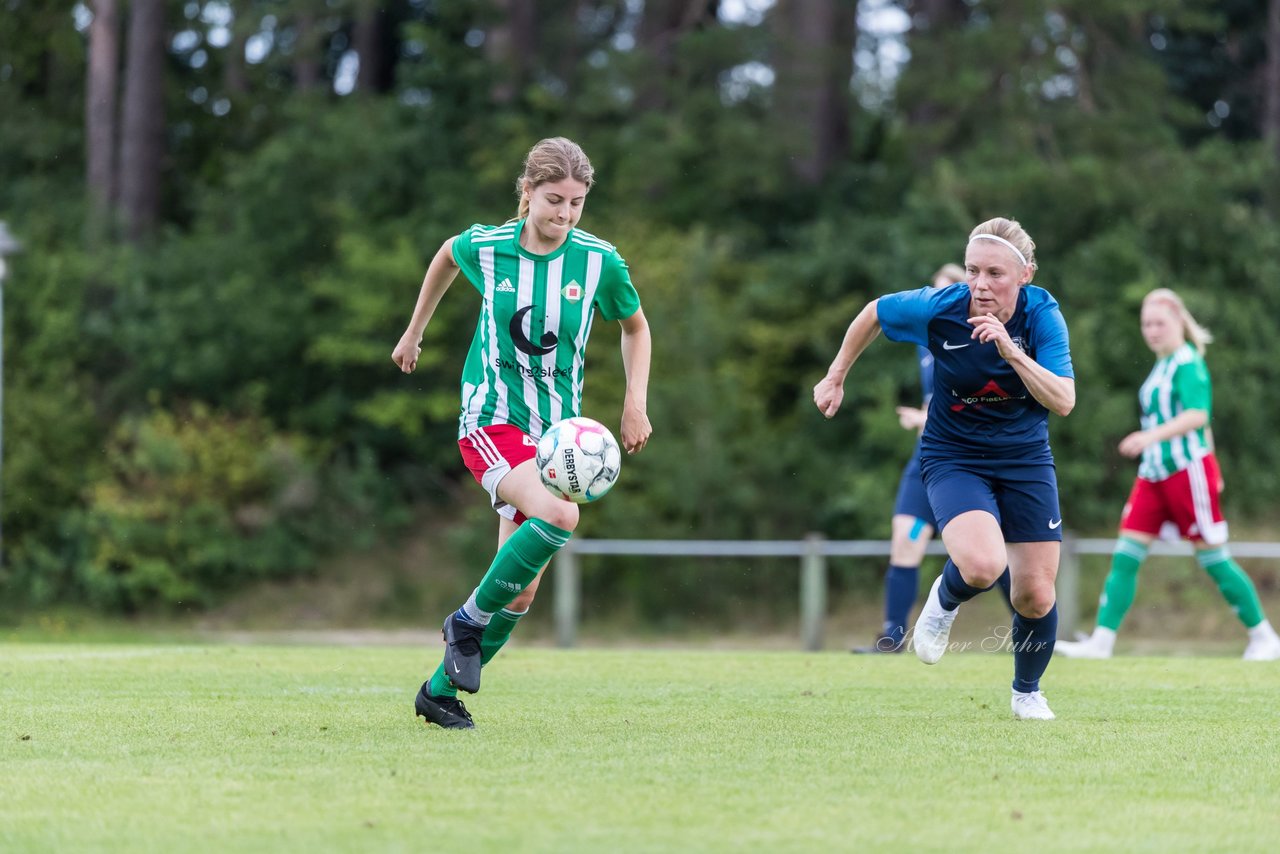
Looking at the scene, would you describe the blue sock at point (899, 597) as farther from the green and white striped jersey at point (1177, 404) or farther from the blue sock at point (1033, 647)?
the blue sock at point (1033, 647)

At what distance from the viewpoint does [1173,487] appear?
10.1 m

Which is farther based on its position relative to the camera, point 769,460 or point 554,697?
point 769,460

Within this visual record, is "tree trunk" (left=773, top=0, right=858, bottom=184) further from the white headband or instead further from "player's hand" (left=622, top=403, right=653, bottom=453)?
"player's hand" (left=622, top=403, right=653, bottom=453)

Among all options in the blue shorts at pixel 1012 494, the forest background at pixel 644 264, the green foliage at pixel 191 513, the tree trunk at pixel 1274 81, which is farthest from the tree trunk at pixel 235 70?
the blue shorts at pixel 1012 494

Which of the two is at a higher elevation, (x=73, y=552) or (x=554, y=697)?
(x=554, y=697)

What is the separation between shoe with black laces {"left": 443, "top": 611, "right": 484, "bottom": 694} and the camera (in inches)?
228

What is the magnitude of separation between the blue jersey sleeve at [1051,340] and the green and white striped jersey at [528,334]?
1.50 metres

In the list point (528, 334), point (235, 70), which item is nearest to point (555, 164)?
point (528, 334)

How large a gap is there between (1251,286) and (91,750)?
18343 mm

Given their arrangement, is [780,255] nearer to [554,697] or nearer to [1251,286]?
[1251,286]

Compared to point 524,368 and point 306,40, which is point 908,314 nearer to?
point 524,368

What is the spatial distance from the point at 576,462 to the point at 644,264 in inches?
663

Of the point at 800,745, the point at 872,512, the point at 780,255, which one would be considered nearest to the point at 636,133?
the point at 780,255

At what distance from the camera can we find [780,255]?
23094 millimetres
